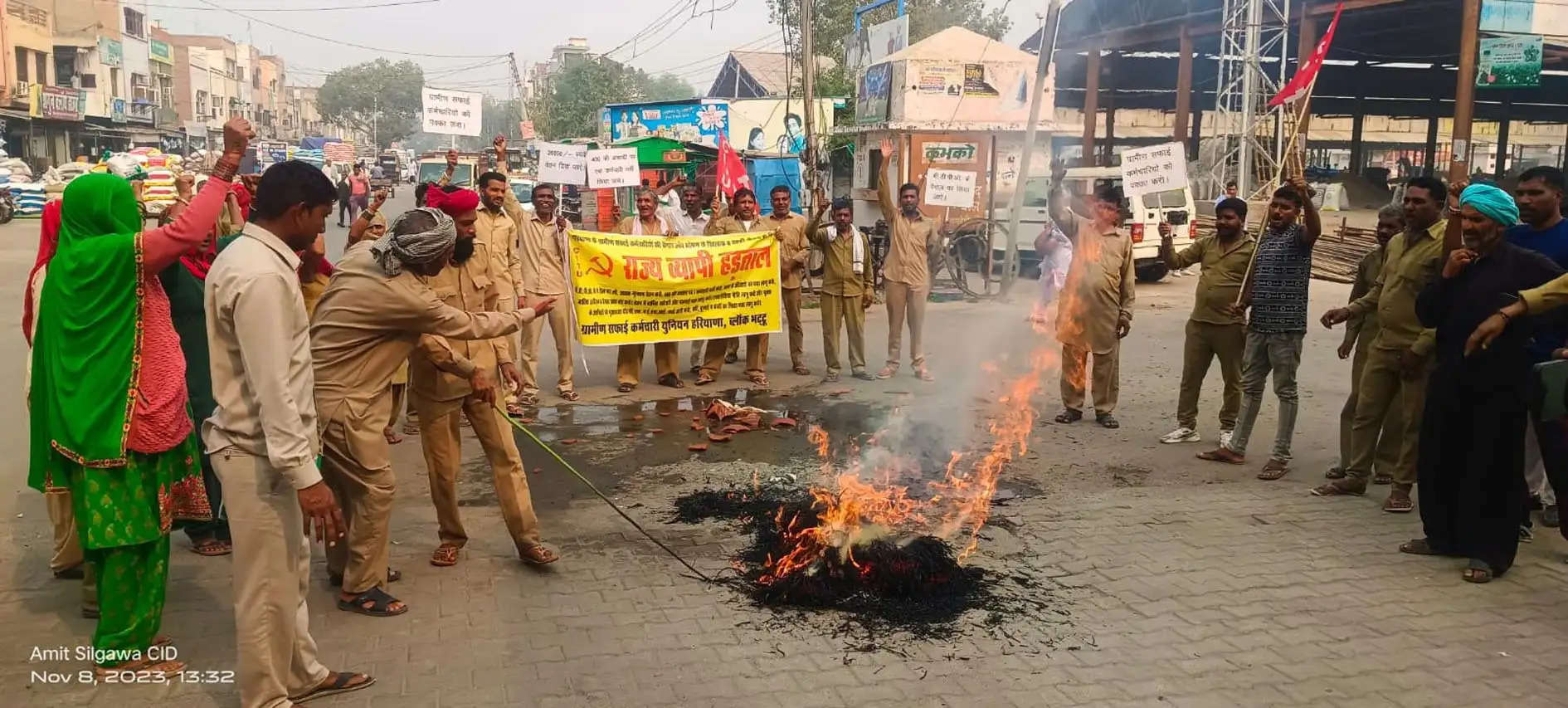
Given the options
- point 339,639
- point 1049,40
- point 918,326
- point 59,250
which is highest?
point 1049,40

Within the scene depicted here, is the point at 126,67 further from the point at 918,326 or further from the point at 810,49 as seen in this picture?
the point at 918,326

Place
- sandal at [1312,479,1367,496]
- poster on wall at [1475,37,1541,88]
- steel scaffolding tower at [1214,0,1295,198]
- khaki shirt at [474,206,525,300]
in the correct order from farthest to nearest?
poster on wall at [1475,37,1541,88] < steel scaffolding tower at [1214,0,1295,198] < khaki shirt at [474,206,525,300] < sandal at [1312,479,1367,496]

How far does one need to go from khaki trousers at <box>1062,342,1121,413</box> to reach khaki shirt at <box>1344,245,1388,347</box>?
182cm

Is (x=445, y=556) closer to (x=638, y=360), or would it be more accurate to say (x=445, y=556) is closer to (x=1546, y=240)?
(x=638, y=360)

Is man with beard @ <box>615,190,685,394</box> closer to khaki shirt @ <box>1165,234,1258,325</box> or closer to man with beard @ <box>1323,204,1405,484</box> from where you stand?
khaki shirt @ <box>1165,234,1258,325</box>

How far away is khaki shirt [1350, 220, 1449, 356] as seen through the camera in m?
5.90

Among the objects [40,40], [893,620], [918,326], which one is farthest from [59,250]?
[40,40]

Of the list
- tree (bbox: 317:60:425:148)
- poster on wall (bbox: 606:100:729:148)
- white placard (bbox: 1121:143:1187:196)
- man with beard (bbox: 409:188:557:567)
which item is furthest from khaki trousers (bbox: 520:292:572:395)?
tree (bbox: 317:60:425:148)

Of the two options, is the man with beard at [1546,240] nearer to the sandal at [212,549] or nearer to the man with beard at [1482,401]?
the man with beard at [1482,401]

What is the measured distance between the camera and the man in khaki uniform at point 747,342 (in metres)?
10.0

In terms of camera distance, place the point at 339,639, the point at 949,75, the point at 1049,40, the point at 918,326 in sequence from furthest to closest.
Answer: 1. the point at 949,75
2. the point at 1049,40
3. the point at 918,326
4. the point at 339,639

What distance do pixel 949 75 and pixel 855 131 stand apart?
304 centimetres

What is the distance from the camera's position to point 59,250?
3.66 metres

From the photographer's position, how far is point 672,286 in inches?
383
